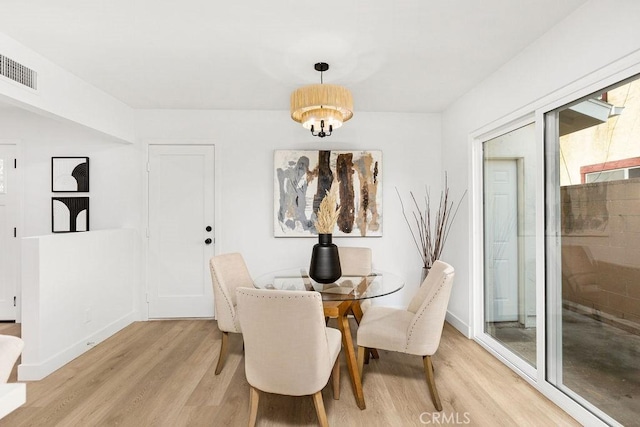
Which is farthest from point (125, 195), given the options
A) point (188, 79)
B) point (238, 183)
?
point (188, 79)

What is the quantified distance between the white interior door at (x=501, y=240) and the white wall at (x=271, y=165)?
961 millimetres

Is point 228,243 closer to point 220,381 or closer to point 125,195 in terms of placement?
point 125,195

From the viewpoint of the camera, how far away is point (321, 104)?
2.27 meters

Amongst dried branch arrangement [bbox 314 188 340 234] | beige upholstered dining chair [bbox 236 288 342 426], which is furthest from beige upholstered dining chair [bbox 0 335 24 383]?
A: dried branch arrangement [bbox 314 188 340 234]

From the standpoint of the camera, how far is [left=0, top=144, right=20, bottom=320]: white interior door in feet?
12.3

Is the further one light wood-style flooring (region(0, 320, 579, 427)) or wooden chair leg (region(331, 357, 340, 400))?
wooden chair leg (region(331, 357, 340, 400))

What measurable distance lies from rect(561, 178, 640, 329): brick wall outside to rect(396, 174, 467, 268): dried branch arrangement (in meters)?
1.62

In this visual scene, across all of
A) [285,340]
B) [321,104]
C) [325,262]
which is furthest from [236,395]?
[321,104]

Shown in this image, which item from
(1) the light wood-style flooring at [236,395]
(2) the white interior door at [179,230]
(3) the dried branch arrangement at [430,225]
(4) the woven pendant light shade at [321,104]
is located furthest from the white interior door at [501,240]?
(2) the white interior door at [179,230]

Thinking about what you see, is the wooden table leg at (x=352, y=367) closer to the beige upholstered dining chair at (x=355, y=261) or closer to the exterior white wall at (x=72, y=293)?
the beige upholstered dining chair at (x=355, y=261)

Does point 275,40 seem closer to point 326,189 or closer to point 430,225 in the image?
point 326,189

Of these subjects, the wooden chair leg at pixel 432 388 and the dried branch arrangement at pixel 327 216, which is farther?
the dried branch arrangement at pixel 327 216

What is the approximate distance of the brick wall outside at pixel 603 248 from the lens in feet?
5.70

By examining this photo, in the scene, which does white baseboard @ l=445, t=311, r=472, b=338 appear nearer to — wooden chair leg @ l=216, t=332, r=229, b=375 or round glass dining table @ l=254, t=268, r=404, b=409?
round glass dining table @ l=254, t=268, r=404, b=409
